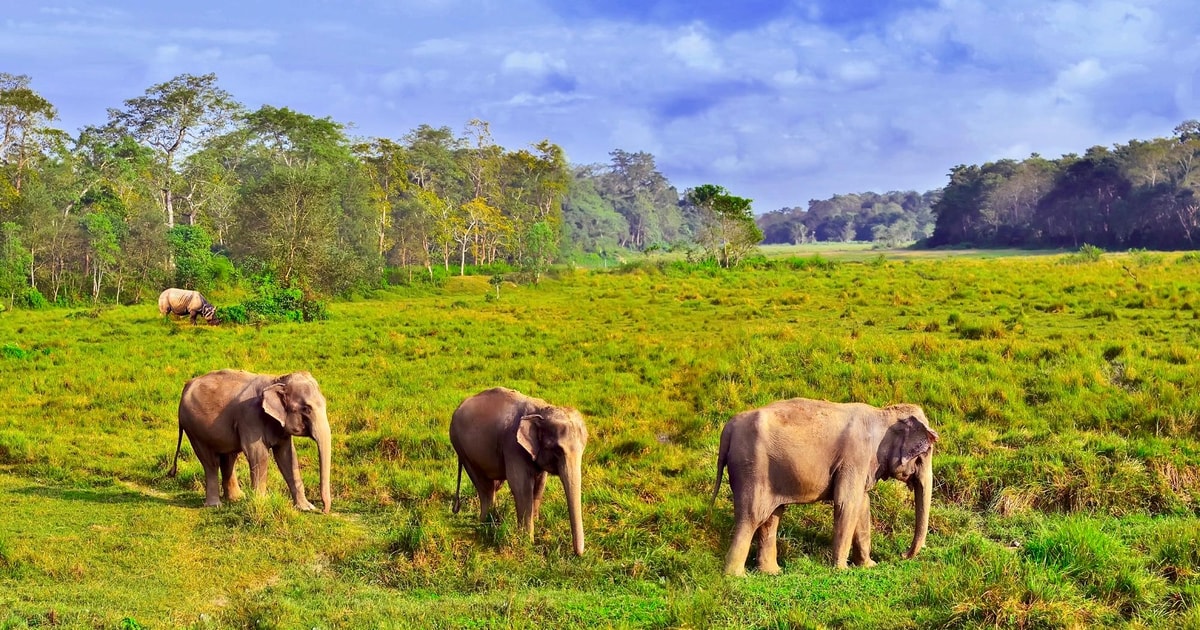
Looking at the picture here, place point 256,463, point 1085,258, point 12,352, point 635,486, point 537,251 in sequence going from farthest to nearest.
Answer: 1. point 537,251
2. point 1085,258
3. point 12,352
4. point 635,486
5. point 256,463

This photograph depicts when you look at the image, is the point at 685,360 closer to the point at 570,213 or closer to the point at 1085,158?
the point at 1085,158

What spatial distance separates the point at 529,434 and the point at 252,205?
35473 mm

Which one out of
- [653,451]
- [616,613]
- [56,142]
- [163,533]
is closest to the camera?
[616,613]

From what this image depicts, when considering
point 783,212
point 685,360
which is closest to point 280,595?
point 685,360

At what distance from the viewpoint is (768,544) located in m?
8.00

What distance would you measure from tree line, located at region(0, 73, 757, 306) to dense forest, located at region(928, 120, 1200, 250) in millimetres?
41188

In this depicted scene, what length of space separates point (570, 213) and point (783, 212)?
83.5 meters

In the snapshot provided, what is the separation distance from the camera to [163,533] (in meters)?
8.80

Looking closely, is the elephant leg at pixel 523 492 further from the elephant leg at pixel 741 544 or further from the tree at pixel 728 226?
the tree at pixel 728 226

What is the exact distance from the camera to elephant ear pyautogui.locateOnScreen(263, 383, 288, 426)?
31.7 ft

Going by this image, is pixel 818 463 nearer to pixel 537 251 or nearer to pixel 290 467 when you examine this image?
pixel 290 467

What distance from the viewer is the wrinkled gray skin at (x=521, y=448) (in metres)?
8.09

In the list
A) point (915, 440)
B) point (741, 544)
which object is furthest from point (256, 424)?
point (915, 440)

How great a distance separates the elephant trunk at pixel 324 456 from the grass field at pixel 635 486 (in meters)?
0.27
